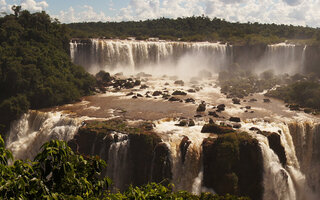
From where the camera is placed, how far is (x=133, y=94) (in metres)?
36.6

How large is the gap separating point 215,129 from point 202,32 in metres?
52.8

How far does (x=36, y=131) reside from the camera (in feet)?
93.8

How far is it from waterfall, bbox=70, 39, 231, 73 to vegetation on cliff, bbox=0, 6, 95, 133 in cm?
328

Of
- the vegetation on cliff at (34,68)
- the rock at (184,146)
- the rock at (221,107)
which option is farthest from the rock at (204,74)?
the rock at (184,146)

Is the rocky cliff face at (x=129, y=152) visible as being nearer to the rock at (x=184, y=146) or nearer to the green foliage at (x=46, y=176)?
the rock at (x=184, y=146)

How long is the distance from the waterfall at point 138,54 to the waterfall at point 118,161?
26719 millimetres

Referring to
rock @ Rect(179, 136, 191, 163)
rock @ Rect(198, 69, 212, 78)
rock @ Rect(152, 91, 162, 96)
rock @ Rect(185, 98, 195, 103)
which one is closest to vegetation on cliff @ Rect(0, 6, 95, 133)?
rock @ Rect(152, 91, 162, 96)

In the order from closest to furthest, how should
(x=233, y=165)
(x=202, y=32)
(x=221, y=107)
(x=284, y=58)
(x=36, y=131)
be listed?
1. (x=233, y=165)
2. (x=36, y=131)
3. (x=221, y=107)
4. (x=284, y=58)
5. (x=202, y=32)

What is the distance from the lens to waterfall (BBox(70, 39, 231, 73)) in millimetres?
47938

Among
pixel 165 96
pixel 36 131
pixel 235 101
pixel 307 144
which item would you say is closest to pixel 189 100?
pixel 165 96

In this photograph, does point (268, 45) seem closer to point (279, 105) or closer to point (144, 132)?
point (279, 105)

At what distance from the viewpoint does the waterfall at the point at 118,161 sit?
2286cm

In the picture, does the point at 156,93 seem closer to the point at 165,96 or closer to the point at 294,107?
the point at 165,96

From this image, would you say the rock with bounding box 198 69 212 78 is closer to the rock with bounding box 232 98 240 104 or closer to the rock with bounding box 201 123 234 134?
the rock with bounding box 232 98 240 104
